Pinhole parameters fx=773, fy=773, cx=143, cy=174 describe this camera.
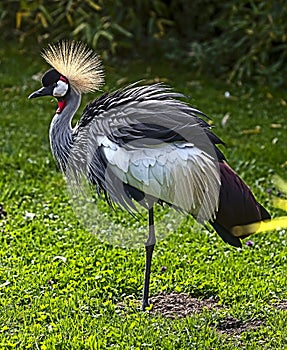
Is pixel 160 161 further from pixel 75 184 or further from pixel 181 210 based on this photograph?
pixel 75 184

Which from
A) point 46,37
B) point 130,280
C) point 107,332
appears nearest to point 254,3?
point 46,37

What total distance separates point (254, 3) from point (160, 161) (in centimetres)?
521

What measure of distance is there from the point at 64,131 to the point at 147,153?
0.61 meters

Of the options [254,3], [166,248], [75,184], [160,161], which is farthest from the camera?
[254,3]

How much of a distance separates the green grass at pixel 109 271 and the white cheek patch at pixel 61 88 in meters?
1.19

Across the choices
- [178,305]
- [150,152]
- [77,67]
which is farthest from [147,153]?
[178,305]

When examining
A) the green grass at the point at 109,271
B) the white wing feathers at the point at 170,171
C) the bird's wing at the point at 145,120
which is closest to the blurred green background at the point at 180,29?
the green grass at the point at 109,271

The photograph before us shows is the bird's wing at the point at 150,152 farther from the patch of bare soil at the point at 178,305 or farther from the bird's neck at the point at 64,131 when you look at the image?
the patch of bare soil at the point at 178,305

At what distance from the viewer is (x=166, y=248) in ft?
18.0

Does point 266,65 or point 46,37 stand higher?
point 46,37

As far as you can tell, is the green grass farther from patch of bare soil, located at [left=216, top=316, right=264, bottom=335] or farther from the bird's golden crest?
the bird's golden crest

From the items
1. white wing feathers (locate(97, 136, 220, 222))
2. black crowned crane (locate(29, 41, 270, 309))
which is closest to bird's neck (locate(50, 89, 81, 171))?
black crowned crane (locate(29, 41, 270, 309))

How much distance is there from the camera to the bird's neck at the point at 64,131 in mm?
4535

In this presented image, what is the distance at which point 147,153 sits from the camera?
166 inches
